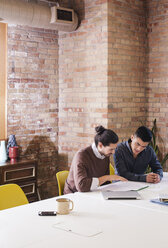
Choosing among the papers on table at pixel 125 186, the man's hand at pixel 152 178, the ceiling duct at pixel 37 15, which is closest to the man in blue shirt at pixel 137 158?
the man's hand at pixel 152 178

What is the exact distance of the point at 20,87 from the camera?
5094mm

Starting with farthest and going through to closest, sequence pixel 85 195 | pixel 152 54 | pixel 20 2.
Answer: pixel 152 54, pixel 20 2, pixel 85 195

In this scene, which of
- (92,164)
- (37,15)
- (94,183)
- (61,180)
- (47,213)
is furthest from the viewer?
(37,15)

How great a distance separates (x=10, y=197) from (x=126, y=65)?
9.60 ft

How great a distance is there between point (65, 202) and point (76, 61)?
3.16 meters

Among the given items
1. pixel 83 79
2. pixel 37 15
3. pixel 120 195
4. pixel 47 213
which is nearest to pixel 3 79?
pixel 37 15

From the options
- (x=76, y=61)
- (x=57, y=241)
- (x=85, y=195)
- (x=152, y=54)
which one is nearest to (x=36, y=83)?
(x=76, y=61)

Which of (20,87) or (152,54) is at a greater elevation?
(152,54)

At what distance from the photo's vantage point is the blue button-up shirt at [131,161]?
3754 millimetres

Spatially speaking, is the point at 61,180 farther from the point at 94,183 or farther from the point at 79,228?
the point at 79,228

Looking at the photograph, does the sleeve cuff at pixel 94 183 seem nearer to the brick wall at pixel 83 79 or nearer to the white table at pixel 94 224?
the white table at pixel 94 224

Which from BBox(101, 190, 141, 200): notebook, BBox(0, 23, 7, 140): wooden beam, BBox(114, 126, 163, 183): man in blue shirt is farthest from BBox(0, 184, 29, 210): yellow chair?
BBox(0, 23, 7, 140): wooden beam

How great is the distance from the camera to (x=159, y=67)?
5.36 m

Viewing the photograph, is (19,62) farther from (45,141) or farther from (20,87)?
(45,141)
